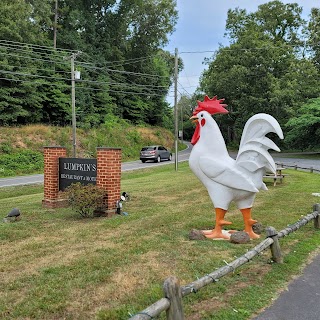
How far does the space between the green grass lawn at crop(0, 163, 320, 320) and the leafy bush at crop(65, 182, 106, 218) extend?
1.01 ft

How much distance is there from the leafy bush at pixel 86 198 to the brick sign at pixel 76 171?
0.65m

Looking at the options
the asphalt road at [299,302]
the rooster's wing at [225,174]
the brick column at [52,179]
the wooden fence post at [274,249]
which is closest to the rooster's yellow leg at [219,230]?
the rooster's wing at [225,174]

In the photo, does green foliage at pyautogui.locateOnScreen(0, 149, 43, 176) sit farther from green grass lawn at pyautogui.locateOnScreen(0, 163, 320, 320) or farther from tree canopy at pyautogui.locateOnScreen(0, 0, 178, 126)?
green grass lawn at pyautogui.locateOnScreen(0, 163, 320, 320)

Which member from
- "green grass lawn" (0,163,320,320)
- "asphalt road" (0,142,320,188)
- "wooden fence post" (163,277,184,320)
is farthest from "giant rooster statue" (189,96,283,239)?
"asphalt road" (0,142,320,188)

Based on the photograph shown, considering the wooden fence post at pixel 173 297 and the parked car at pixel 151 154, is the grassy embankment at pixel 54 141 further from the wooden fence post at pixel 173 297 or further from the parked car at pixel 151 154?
the wooden fence post at pixel 173 297

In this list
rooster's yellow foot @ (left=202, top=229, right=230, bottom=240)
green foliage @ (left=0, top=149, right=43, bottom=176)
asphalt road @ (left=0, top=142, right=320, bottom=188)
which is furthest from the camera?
green foliage @ (left=0, top=149, right=43, bottom=176)

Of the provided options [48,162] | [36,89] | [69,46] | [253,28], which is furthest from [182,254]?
[253,28]

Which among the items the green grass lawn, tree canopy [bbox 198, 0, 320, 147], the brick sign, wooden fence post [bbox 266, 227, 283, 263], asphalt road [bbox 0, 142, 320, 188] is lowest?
asphalt road [bbox 0, 142, 320, 188]

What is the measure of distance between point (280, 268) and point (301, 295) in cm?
Answer: 80

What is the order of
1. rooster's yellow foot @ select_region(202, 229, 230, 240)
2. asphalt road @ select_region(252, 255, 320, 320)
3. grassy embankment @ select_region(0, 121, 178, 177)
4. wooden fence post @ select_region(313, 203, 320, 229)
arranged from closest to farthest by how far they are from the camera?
asphalt road @ select_region(252, 255, 320, 320)
rooster's yellow foot @ select_region(202, 229, 230, 240)
wooden fence post @ select_region(313, 203, 320, 229)
grassy embankment @ select_region(0, 121, 178, 177)

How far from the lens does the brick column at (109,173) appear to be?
8375 mm

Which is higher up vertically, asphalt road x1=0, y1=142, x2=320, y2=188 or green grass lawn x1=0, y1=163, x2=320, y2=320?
green grass lawn x1=0, y1=163, x2=320, y2=320

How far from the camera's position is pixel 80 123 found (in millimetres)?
34812

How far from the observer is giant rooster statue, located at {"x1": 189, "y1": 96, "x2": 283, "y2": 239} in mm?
6301
